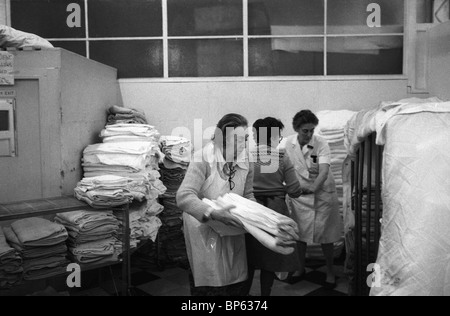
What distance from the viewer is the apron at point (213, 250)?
88.9 inches

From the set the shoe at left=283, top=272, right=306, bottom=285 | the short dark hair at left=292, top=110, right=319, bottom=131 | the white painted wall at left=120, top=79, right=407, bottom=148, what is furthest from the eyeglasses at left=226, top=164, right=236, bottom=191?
the white painted wall at left=120, top=79, right=407, bottom=148

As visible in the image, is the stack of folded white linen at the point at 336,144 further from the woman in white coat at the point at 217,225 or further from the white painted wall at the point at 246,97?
the woman in white coat at the point at 217,225

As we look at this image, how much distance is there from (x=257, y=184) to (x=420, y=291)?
1.56m

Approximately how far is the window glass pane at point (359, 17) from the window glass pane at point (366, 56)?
104 millimetres

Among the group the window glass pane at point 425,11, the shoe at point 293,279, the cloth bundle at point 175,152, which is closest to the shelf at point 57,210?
the cloth bundle at point 175,152

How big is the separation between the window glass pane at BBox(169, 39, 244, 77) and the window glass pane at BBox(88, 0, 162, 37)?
1.10 ft

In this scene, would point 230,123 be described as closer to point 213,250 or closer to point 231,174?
point 231,174

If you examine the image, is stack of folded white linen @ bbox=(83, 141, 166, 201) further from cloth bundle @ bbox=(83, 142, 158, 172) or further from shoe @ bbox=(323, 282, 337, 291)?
shoe @ bbox=(323, 282, 337, 291)

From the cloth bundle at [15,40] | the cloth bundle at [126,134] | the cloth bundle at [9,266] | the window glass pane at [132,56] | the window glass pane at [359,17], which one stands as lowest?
the cloth bundle at [9,266]

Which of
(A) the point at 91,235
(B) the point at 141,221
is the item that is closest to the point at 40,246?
(A) the point at 91,235

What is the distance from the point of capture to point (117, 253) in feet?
9.84

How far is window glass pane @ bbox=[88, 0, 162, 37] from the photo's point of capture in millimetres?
4961

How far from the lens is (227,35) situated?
5.00 metres
